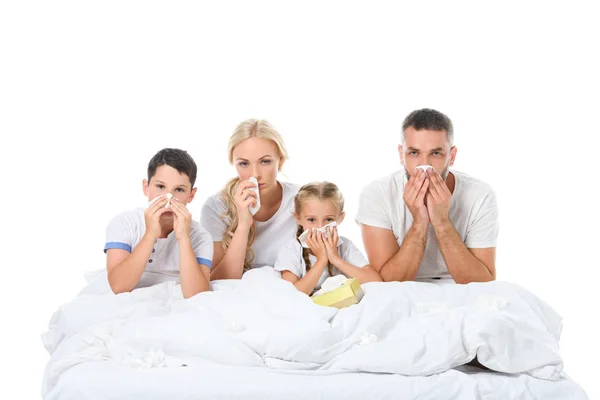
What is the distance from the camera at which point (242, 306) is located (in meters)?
3.29

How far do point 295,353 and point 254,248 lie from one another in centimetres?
132

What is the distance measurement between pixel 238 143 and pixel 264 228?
0.46 meters

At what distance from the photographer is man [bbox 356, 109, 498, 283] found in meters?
3.83

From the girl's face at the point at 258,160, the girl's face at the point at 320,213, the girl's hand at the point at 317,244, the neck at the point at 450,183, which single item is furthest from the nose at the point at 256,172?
the neck at the point at 450,183

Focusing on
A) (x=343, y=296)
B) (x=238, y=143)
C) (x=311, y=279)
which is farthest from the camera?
(x=238, y=143)

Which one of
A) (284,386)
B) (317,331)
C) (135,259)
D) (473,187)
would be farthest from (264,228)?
(284,386)

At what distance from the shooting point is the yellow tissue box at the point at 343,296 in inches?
131

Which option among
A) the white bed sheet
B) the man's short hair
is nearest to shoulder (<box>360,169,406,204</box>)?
the man's short hair

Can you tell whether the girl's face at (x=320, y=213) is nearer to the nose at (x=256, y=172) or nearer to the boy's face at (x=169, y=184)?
the nose at (x=256, y=172)

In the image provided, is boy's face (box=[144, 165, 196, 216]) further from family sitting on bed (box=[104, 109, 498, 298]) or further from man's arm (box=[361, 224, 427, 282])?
man's arm (box=[361, 224, 427, 282])

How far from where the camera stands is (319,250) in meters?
3.78

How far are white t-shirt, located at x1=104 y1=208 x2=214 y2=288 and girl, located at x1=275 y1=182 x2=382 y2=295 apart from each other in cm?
36

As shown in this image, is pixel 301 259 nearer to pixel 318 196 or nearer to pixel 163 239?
pixel 318 196

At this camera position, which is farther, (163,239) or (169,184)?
(163,239)
